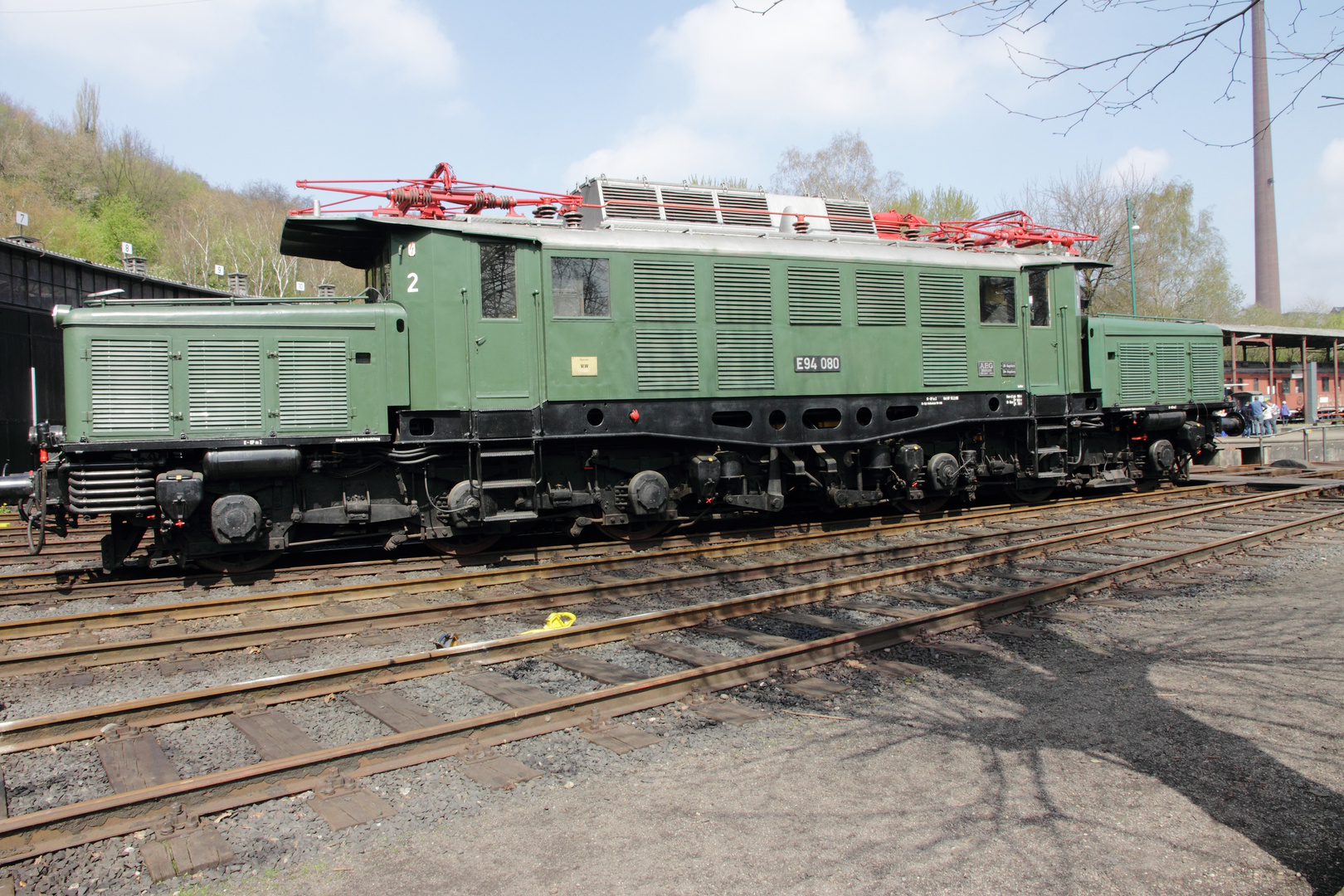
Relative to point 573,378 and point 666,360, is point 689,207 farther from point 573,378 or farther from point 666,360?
point 573,378

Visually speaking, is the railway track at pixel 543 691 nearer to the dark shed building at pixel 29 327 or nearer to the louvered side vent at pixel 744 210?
the louvered side vent at pixel 744 210

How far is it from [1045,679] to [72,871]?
18.8ft

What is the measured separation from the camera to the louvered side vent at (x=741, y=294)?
1062 centimetres

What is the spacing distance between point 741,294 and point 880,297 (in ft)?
7.27

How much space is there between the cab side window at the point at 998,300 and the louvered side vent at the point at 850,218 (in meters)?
1.87

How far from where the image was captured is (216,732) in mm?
5039


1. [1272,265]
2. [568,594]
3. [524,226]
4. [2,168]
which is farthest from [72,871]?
[1272,265]

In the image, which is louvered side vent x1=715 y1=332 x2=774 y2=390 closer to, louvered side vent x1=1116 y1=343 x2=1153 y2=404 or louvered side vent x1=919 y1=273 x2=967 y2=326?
louvered side vent x1=919 y1=273 x2=967 y2=326

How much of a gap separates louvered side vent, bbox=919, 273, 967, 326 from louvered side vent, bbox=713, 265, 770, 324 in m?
2.61

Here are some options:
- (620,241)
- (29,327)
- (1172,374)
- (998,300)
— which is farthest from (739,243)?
(29,327)

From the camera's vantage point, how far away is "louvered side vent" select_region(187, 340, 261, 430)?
8.66 m

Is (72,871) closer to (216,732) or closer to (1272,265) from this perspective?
(216,732)

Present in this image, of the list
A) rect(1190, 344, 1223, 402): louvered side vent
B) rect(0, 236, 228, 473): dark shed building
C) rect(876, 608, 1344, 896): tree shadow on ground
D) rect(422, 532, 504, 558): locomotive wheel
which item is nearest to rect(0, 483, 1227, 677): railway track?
rect(422, 532, 504, 558): locomotive wheel

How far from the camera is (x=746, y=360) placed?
10.8m
